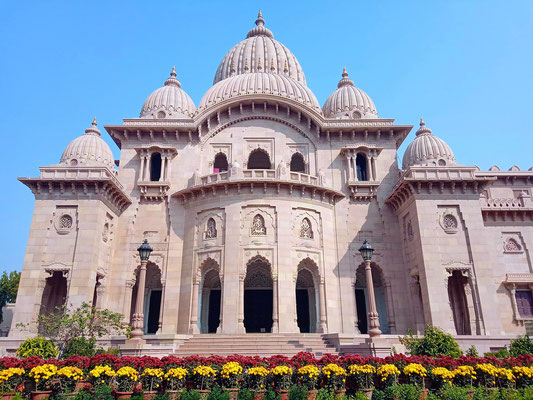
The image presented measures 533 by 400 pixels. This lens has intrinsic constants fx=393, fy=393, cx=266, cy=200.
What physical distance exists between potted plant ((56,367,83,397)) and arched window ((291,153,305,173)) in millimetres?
20074

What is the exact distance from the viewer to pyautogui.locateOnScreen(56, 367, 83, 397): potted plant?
10789 mm

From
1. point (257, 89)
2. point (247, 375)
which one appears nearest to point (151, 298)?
point (257, 89)

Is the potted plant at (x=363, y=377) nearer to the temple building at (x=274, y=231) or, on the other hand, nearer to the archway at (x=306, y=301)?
the temple building at (x=274, y=231)

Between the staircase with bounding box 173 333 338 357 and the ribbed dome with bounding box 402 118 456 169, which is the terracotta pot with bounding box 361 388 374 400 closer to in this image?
the staircase with bounding box 173 333 338 357

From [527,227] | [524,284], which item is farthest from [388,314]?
[527,227]

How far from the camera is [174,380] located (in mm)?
10898

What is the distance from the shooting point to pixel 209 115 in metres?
27.4

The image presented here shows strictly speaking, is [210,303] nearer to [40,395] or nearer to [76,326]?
[76,326]

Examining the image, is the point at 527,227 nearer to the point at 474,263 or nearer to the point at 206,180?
the point at 474,263

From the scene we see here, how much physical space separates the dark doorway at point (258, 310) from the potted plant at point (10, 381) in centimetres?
1498

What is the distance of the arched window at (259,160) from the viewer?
29266mm

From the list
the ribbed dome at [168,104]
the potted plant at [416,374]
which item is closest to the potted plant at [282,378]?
the potted plant at [416,374]

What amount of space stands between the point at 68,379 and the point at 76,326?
9824mm

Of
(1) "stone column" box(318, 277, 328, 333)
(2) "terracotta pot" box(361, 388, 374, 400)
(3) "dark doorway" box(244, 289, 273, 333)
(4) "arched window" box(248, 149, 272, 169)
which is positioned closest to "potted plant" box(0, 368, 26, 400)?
(2) "terracotta pot" box(361, 388, 374, 400)
